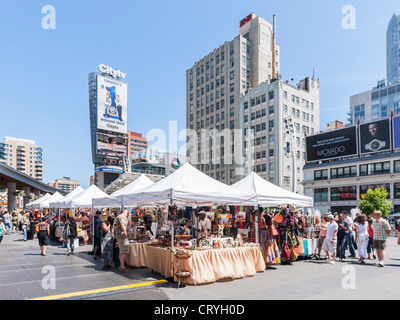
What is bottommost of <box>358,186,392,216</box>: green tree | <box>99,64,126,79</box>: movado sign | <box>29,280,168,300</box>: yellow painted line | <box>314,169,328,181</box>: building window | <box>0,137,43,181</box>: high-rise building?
<box>358,186,392,216</box>: green tree

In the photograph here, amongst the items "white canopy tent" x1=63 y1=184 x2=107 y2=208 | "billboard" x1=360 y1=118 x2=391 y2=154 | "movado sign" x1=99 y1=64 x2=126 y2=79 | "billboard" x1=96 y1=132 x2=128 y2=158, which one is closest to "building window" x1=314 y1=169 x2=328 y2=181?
"billboard" x1=360 y1=118 x2=391 y2=154

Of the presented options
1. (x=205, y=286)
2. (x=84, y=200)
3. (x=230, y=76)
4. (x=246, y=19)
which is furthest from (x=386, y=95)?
(x=205, y=286)

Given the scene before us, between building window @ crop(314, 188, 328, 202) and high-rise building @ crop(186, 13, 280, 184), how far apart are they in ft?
55.4

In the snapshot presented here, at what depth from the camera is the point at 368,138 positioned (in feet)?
161

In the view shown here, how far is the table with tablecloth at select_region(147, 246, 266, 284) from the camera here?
8.19m

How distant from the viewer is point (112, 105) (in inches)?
3095

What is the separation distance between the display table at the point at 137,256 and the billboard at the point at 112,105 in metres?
68.8

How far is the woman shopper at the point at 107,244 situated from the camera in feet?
34.1

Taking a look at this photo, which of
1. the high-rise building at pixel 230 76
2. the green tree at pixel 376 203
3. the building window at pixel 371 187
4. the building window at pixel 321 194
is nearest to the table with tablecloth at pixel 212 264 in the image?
the green tree at pixel 376 203

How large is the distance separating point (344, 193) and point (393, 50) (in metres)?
162

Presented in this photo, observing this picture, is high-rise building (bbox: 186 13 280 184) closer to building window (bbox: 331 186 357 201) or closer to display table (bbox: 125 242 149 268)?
building window (bbox: 331 186 357 201)

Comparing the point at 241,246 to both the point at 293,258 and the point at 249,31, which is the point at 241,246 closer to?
the point at 293,258
